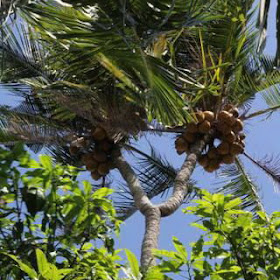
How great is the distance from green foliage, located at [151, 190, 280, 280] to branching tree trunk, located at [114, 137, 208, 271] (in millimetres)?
1698

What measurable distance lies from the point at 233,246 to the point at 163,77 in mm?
1871

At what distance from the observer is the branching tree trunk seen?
590cm

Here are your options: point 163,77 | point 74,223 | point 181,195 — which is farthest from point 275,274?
point 181,195

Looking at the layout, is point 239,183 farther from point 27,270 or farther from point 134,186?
point 27,270

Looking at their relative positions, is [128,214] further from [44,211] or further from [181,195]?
[44,211]

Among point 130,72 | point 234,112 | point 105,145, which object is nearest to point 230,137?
point 234,112

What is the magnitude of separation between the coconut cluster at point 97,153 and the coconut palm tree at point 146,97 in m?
0.01

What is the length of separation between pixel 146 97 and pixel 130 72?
29 cm

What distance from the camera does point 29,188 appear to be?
11.0 ft

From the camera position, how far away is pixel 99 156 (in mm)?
7309

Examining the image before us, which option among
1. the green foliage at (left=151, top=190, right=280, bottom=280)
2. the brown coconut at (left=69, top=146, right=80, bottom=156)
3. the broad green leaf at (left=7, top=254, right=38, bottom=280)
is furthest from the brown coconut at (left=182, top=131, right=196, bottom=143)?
the broad green leaf at (left=7, top=254, right=38, bottom=280)

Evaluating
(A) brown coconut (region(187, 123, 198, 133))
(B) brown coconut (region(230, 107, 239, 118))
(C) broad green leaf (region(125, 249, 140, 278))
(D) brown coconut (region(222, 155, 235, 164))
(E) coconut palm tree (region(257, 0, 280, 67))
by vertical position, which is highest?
(B) brown coconut (region(230, 107, 239, 118))

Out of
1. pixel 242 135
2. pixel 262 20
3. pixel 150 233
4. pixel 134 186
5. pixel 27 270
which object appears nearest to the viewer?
pixel 262 20

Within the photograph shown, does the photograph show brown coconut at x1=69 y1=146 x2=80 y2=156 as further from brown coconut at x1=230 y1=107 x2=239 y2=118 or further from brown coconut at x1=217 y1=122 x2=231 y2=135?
brown coconut at x1=230 y1=107 x2=239 y2=118
